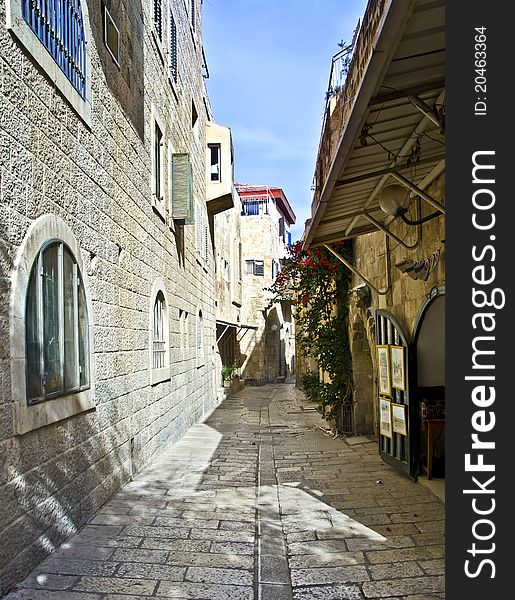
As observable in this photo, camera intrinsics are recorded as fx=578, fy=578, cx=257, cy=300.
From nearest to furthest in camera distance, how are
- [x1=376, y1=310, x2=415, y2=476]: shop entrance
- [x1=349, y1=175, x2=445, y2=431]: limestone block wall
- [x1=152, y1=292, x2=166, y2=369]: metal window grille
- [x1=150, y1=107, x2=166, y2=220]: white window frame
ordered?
[x1=349, y1=175, x2=445, y2=431]: limestone block wall → [x1=376, y1=310, x2=415, y2=476]: shop entrance → [x1=150, y1=107, x2=166, y2=220]: white window frame → [x1=152, y1=292, x2=166, y2=369]: metal window grille

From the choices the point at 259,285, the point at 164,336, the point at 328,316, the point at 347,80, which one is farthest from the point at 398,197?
the point at 259,285

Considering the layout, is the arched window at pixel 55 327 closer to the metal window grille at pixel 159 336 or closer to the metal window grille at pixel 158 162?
the metal window grille at pixel 159 336

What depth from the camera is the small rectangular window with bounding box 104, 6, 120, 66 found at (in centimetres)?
616

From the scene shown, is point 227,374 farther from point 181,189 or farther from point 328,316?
point 181,189

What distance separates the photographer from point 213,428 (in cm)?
1232

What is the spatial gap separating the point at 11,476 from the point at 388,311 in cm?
539

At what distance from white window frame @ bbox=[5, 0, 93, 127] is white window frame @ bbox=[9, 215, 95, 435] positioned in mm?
1069

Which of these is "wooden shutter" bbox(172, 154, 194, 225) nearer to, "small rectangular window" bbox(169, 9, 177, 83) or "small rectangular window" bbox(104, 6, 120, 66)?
"small rectangular window" bbox(169, 9, 177, 83)

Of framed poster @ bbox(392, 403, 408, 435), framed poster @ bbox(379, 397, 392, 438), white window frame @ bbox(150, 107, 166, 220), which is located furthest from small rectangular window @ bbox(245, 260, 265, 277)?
framed poster @ bbox(392, 403, 408, 435)

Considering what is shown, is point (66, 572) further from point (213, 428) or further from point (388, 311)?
point (213, 428)

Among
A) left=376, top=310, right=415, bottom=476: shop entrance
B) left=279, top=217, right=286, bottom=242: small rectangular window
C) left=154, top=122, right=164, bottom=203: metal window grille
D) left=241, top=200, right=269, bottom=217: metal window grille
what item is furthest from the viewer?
left=279, top=217, right=286, bottom=242: small rectangular window

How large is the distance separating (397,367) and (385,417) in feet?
2.75

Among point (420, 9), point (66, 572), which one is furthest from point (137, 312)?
point (420, 9)

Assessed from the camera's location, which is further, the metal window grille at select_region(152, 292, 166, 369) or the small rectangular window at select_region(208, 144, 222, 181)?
the small rectangular window at select_region(208, 144, 222, 181)
